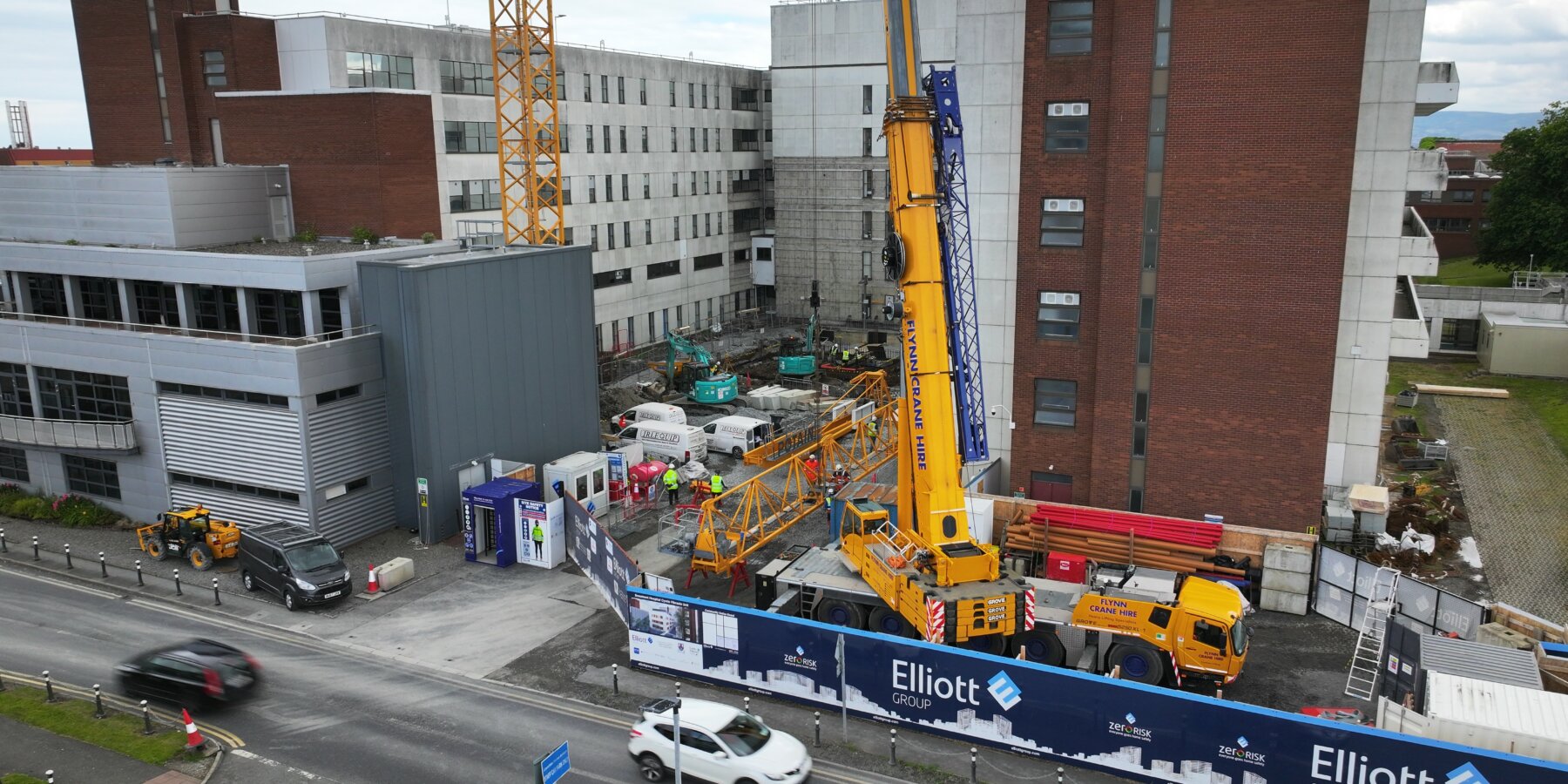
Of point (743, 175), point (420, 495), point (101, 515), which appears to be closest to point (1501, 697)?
point (420, 495)

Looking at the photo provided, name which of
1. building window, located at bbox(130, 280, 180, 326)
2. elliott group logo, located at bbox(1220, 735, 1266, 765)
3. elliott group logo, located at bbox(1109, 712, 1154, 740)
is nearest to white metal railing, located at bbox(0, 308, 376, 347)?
building window, located at bbox(130, 280, 180, 326)

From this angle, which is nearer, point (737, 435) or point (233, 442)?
point (233, 442)

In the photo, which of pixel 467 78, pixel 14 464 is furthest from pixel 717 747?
pixel 467 78

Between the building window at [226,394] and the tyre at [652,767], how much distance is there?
722 inches

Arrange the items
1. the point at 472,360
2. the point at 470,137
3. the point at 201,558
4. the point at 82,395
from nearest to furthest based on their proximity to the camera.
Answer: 1. the point at 201,558
2. the point at 472,360
3. the point at 82,395
4. the point at 470,137

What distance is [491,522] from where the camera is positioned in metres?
32.4

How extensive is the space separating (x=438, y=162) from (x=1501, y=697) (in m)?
45.7

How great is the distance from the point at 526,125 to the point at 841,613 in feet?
108

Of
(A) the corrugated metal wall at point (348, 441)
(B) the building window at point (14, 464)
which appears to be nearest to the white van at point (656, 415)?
(A) the corrugated metal wall at point (348, 441)

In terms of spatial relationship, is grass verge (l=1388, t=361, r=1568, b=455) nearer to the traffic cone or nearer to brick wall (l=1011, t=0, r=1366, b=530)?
brick wall (l=1011, t=0, r=1366, b=530)

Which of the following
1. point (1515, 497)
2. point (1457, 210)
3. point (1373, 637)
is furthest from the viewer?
point (1457, 210)

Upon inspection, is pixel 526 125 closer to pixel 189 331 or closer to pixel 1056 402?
pixel 189 331

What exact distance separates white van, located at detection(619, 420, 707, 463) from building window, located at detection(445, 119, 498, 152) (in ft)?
60.7

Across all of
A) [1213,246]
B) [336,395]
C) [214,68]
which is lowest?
[336,395]
